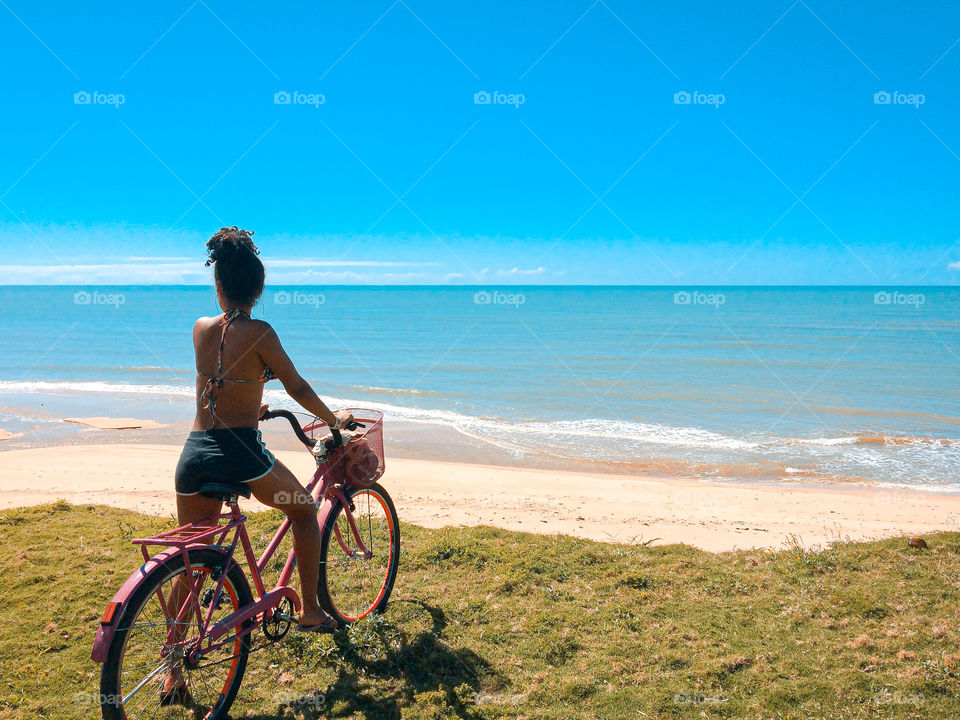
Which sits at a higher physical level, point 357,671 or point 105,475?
point 105,475

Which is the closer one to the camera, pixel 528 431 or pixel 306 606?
pixel 306 606

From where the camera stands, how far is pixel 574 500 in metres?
9.90

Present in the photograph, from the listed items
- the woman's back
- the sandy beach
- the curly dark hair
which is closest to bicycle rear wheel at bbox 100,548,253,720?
the woman's back

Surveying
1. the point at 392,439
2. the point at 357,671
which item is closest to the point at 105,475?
the point at 392,439

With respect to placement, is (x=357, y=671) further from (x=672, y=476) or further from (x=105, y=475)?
(x=672, y=476)

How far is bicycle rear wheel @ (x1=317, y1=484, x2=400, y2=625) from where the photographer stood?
439 centimetres

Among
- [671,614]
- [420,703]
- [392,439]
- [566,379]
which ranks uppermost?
[566,379]

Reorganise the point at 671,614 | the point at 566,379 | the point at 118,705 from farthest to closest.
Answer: the point at 566,379 < the point at 671,614 < the point at 118,705

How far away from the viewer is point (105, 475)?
10.9 meters

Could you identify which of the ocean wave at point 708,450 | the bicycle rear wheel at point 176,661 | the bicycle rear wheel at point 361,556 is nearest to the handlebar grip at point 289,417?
the bicycle rear wheel at point 361,556

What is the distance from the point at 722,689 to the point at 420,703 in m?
1.66

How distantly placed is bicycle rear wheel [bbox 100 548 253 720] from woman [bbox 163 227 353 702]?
3.5 inches

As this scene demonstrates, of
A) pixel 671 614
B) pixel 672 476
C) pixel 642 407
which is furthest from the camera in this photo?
pixel 642 407

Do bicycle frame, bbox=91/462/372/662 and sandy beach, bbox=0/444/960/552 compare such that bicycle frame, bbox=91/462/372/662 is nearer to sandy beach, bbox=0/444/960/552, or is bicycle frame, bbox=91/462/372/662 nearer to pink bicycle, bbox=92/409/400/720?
pink bicycle, bbox=92/409/400/720
